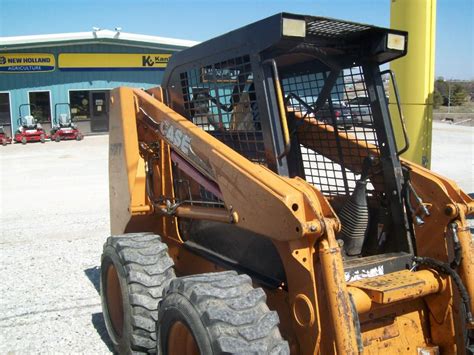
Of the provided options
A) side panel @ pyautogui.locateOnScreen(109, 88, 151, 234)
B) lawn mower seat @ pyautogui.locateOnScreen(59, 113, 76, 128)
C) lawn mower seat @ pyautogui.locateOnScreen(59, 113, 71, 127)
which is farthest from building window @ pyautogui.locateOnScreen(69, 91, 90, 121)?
side panel @ pyautogui.locateOnScreen(109, 88, 151, 234)

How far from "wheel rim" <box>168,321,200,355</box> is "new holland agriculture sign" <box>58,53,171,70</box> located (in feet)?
84.2

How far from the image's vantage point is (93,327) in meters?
4.63

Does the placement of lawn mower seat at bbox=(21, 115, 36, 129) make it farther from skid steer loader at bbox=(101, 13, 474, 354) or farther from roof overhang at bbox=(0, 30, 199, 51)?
skid steer loader at bbox=(101, 13, 474, 354)

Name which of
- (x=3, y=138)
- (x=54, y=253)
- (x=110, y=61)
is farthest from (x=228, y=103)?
(x=110, y=61)

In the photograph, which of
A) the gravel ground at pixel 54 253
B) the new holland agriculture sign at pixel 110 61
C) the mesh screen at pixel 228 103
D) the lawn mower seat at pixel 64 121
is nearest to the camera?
the mesh screen at pixel 228 103

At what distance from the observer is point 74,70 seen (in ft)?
88.1

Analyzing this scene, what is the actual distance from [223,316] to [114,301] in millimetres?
1818

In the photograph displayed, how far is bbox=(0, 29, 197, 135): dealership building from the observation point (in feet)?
84.1

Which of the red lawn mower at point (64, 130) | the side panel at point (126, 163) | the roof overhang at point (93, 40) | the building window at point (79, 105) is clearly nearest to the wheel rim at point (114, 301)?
the side panel at point (126, 163)

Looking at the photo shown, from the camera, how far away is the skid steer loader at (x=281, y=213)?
2668 mm

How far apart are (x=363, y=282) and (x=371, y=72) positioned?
1494mm

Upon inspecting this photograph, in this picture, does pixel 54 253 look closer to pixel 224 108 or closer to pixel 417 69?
pixel 224 108

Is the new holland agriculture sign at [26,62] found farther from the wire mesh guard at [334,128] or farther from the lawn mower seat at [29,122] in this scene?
the wire mesh guard at [334,128]

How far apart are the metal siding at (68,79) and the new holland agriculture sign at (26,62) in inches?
8.0
